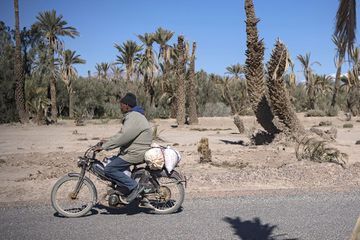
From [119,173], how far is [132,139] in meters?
0.54

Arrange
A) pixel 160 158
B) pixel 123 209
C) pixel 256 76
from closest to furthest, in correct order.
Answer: pixel 160 158 → pixel 123 209 → pixel 256 76

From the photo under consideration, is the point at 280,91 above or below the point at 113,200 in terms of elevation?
above

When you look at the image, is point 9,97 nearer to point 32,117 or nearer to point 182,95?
point 32,117

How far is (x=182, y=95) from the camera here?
32656 mm

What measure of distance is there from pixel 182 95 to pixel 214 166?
2071 centimetres

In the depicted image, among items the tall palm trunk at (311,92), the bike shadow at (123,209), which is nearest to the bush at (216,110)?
the tall palm trunk at (311,92)

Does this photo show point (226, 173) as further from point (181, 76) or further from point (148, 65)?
point (148, 65)

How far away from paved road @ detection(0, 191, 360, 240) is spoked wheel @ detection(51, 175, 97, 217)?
143 millimetres

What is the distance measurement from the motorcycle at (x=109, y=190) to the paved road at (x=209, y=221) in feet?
0.60

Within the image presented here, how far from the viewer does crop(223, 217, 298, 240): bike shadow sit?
573cm

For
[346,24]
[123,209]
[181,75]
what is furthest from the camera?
[181,75]

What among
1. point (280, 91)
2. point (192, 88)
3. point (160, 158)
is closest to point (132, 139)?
point (160, 158)

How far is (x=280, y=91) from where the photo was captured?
53.4 ft

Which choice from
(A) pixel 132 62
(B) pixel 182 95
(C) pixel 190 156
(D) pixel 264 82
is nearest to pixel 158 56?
(A) pixel 132 62
